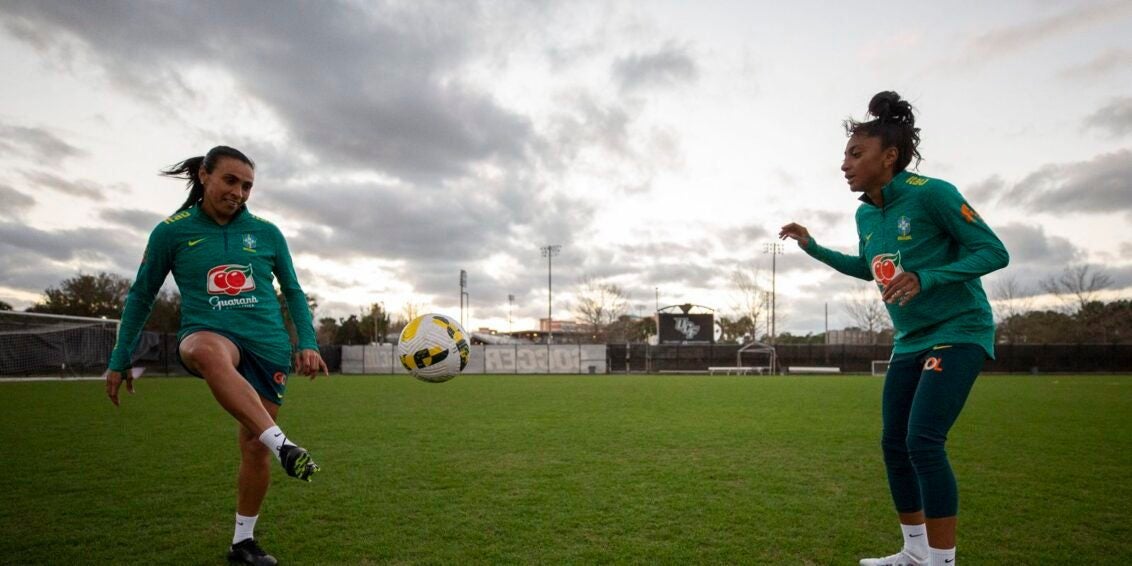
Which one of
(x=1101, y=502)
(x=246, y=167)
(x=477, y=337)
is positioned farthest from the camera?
(x=477, y=337)

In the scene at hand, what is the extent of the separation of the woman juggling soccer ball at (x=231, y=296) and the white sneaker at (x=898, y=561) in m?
3.53

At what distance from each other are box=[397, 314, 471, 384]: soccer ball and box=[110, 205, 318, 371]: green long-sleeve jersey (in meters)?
1.21

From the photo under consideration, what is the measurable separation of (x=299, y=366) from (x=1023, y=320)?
74.1 metres

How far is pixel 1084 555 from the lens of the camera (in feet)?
13.0

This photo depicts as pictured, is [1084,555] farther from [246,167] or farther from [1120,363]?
[1120,363]

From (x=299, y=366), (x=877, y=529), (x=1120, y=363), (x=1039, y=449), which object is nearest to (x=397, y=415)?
(x=299, y=366)

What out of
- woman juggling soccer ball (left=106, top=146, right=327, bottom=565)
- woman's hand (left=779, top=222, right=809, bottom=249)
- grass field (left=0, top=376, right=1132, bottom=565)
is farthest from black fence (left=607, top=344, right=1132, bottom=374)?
woman juggling soccer ball (left=106, top=146, right=327, bottom=565)

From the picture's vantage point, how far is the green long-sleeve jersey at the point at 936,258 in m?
3.07

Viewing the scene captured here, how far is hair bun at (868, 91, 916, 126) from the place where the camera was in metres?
3.53

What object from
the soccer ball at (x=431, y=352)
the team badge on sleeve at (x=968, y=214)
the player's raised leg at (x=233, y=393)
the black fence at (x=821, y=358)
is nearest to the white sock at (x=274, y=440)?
the player's raised leg at (x=233, y=393)

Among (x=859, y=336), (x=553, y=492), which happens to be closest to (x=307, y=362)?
(x=553, y=492)

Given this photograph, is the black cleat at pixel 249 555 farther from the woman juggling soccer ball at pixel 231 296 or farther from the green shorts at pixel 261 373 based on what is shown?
the green shorts at pixel 261 373

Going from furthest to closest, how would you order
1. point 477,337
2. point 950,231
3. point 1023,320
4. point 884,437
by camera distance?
1. point 477,337
2. point 1023,320
3. point 884,437
4. point 950,231

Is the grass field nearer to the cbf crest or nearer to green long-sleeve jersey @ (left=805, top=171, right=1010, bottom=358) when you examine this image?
green long-sleeve jersey @ (left=805, top=171, right=1010, bottom=358)
